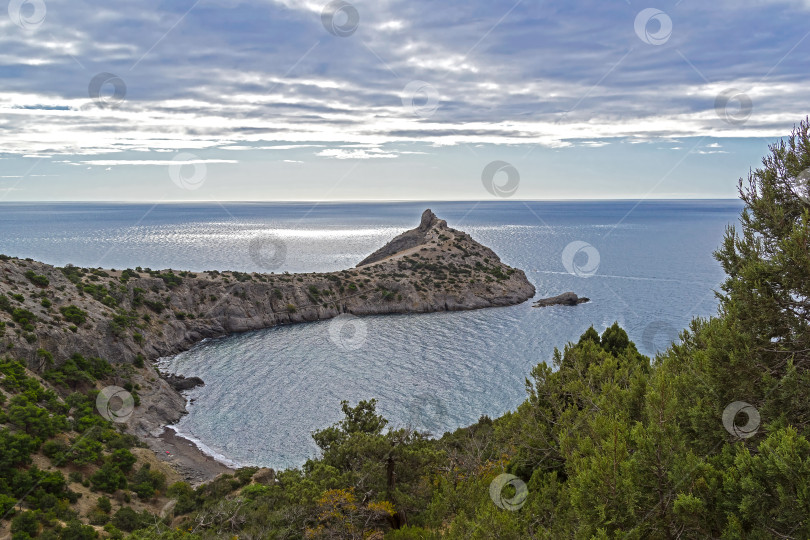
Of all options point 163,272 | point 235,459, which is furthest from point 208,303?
point 235,459

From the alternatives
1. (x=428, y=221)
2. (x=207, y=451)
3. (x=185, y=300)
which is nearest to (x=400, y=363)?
(x=207, y=451)

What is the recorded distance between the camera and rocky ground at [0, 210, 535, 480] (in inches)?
1929

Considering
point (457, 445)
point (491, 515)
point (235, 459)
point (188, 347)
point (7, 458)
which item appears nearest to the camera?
point (491, 515)

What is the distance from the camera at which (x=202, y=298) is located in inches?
3287

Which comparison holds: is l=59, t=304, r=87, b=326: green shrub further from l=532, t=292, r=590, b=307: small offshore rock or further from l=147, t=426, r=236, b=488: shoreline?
l=532, t=292, r=590, b=307: small offshore rock

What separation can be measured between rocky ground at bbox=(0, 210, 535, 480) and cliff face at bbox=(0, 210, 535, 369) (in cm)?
17

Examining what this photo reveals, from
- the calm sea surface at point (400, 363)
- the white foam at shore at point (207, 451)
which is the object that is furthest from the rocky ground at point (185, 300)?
the calm sea surface at point (400, 363)

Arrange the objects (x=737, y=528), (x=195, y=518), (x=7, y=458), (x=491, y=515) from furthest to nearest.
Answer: (x=7, y=458) → (x=195, y=518) → (x=491, y=515) → (x=737, y=528)

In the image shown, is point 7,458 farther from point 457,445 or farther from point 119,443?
point 457,445

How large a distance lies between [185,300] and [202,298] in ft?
9.82

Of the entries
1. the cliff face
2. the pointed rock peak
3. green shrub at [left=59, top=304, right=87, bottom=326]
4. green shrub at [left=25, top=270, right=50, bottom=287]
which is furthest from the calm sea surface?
the pointed rock peak

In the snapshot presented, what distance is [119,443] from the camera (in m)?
37.4

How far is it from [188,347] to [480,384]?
43.1m

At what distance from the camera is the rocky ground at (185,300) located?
4900 cm
